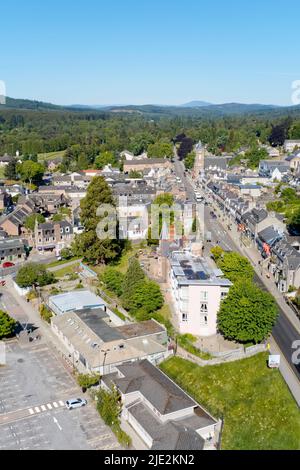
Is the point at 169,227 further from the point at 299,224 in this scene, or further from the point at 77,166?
the point at 77,166

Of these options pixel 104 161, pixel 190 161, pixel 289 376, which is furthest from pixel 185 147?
pixel 289 376

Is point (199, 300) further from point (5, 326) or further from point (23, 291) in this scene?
point (23, 291)

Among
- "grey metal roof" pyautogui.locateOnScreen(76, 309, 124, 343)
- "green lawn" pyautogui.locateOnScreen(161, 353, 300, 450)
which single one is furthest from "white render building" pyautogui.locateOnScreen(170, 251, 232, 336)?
"grey metal roof" pyautogui.locateOnScreen(76, 309, 124, 343)

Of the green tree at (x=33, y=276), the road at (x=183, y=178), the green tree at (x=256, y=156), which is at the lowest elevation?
the green tree at (x=33, y=276)

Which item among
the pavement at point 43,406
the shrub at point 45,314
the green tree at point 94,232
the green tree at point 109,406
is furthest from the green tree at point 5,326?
the green tree at point 94,232

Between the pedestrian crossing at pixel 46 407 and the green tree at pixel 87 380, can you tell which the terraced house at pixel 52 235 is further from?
the pedestrian crossing at pixel 46 407

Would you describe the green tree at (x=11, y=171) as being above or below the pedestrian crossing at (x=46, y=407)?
above
